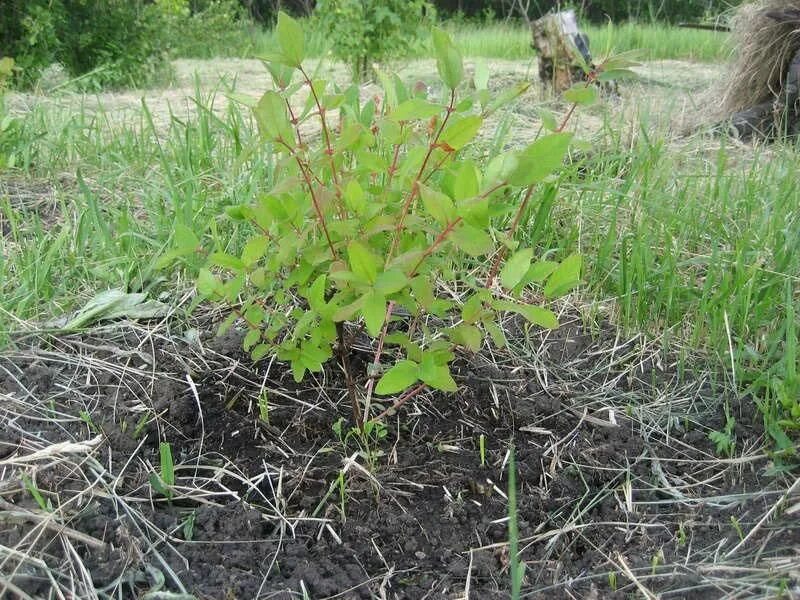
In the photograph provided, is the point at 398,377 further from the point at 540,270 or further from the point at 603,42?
the point at 603,42

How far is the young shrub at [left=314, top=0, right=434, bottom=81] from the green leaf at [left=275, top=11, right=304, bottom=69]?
14.2ft

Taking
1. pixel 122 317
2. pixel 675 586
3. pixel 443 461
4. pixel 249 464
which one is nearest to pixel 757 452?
pixel 675 586

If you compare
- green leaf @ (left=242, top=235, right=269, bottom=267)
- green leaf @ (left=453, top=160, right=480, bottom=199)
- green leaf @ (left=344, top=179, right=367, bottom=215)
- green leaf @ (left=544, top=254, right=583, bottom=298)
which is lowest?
green leaf @ (left=544, top=254, right=583, bottom=298)

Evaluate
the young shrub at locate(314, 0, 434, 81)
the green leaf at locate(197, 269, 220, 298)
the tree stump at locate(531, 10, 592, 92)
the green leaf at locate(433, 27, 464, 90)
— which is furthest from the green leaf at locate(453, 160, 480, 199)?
the young shrub at locate(314, 0, 434, 81)

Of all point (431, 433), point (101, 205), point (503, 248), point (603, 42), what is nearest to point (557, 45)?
point (603, 42)

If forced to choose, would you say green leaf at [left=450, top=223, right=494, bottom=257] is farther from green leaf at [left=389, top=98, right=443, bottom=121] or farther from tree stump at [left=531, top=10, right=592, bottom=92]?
tree stump at [left=531, top=10, right=592, bottom=92]

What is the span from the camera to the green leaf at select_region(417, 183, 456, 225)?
3.33 ft

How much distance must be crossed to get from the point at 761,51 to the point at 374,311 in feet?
12.1

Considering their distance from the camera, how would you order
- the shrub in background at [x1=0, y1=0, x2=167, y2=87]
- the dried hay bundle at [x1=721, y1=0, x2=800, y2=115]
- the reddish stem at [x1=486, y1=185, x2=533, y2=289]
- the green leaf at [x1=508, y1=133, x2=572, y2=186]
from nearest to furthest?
the green leaf at [x1=508, y1=133, x2=572, y2=186]
the reddish stem at [x1=486, y1=185, x2=533, y2=289]
the dried hay bundle at [x1=721, y1=0, x2=800, y2=115]
the shrub in background at [x1=0, y1=0, x2=167, y2=87]

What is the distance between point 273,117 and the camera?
1058mm

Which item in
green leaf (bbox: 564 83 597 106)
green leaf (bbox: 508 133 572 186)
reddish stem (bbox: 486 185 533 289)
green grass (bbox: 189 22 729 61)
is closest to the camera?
green leaf (bbox: 508 133 572 186)

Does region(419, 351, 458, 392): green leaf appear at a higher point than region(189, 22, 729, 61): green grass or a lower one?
lower

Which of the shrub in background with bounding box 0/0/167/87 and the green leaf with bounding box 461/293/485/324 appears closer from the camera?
the green leaf with bounding box 461/293/485/324

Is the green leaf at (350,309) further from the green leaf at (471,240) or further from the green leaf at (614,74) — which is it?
the green leaf at (614,74)
